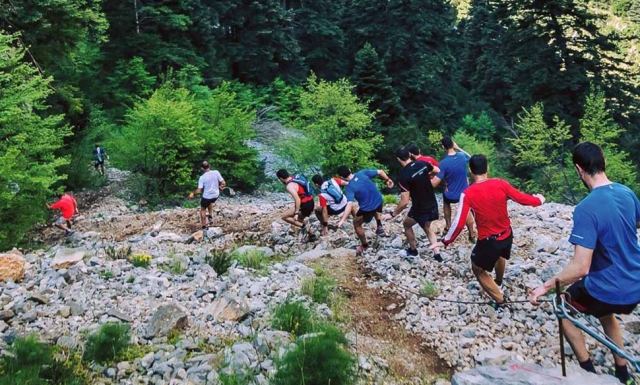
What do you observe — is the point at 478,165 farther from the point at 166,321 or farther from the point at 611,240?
the point at 166,321

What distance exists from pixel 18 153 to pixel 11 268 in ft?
14.4

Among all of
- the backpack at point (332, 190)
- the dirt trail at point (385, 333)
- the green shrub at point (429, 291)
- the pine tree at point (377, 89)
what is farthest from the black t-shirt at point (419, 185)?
the pine tree at point (377, 89)

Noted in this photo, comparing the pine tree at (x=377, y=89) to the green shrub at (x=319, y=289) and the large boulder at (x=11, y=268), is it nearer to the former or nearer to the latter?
the green shrub at (x=319, y=289)

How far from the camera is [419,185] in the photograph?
780 centimetres

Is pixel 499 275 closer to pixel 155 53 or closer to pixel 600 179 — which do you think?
pixel 600 179

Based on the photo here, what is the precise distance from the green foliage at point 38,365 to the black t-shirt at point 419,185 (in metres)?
5.16

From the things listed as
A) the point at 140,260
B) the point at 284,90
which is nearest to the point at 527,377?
the point at 140,260

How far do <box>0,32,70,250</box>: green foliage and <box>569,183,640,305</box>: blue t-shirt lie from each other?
10608 mm

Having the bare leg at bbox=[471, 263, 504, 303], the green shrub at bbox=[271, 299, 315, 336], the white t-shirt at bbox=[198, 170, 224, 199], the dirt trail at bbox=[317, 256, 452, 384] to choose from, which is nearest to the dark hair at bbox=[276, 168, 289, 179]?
the dirt trail at bbox=[317, 256, 452, 384]

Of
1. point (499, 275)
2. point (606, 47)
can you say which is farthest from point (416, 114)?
point (499, 275)

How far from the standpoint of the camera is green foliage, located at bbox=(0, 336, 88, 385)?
4512 millimetres

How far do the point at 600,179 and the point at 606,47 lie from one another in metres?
27.4

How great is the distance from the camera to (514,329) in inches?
228

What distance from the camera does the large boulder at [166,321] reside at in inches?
221
